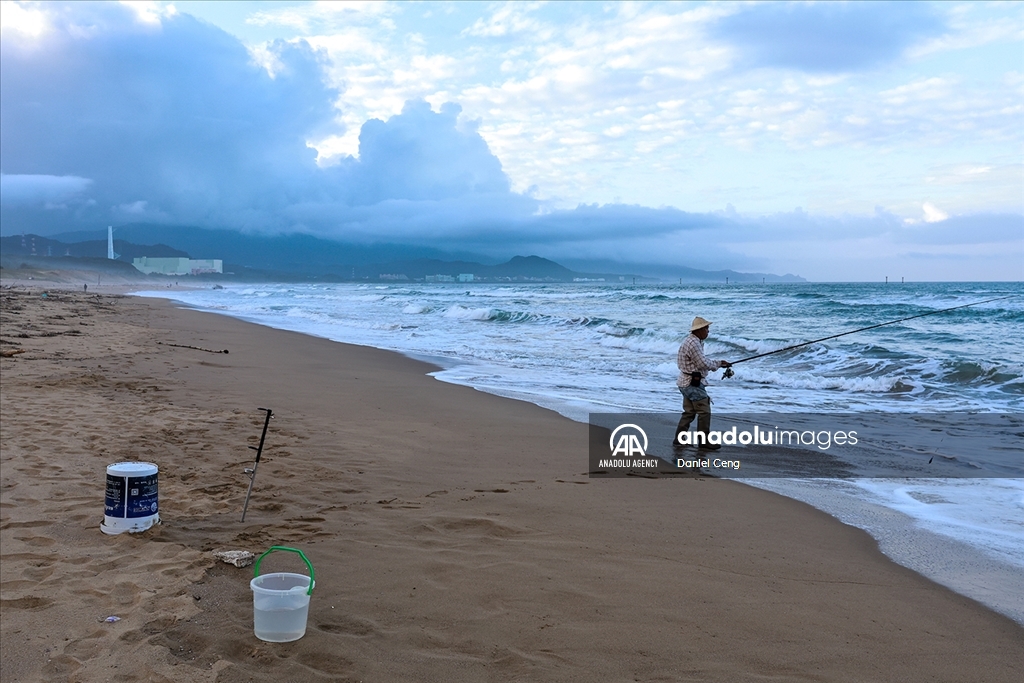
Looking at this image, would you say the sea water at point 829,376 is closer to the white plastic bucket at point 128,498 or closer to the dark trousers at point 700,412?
the dark trousers at point 700,412

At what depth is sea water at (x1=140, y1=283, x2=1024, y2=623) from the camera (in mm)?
4562

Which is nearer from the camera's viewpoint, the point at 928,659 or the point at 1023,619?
the point at 928,659

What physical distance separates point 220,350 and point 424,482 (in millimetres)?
9612

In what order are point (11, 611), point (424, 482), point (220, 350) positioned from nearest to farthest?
point (11, 611), point (424, 482), point (220, 350)

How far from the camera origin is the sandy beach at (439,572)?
2770 millimetres

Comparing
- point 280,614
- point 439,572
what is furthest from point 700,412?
point 280,614

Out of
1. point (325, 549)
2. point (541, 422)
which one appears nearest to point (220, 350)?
point (541, 422)

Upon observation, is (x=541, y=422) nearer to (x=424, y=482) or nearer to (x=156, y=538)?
(x=424, y=482)

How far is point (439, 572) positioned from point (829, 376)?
35.1 feet

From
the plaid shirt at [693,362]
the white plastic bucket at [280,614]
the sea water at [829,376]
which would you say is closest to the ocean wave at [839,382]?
the sea water at [829,376]

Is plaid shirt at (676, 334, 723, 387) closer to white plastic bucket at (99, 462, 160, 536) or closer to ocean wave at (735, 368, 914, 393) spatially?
ocean wave at (735, 368, 914, 393)

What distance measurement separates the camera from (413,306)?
121ft

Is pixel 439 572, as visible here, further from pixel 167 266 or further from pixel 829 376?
pixel 167 266

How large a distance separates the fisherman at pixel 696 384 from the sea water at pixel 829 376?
1.26 metres
